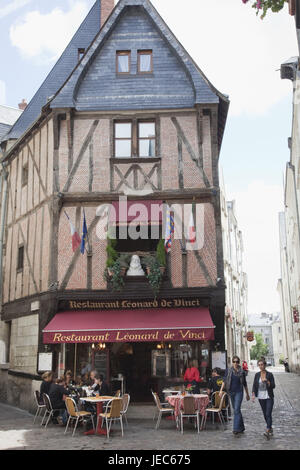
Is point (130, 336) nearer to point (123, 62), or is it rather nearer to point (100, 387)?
point (100, 387)

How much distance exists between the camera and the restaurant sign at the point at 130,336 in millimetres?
12414

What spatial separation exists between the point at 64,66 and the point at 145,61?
3.97 m

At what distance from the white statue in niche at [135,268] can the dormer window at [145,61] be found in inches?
239

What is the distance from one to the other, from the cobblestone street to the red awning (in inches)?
80.2

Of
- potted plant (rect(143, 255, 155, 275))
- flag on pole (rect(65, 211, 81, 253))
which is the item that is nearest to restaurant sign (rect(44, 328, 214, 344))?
potted plant (rect(143, 255, 155, 275))

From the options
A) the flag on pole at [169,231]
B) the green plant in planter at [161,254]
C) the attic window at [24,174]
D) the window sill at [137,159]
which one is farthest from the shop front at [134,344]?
the attic window at [24,174]

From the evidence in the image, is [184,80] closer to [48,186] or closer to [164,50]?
[164,50]

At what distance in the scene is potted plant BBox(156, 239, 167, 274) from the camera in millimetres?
13367

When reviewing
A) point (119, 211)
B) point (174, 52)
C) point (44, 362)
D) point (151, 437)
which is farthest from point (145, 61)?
point (151, 437)

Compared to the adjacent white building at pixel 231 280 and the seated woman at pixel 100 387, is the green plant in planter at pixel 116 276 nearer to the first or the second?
the seated woman at pixel 100 387

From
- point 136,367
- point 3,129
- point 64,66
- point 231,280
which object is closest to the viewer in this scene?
point 136,367

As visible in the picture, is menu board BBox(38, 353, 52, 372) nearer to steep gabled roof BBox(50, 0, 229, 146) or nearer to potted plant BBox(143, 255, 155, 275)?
potted plant BBox(143, 255, 155, 275)

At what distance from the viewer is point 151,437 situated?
31.4ft

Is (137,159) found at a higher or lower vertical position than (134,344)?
higher
